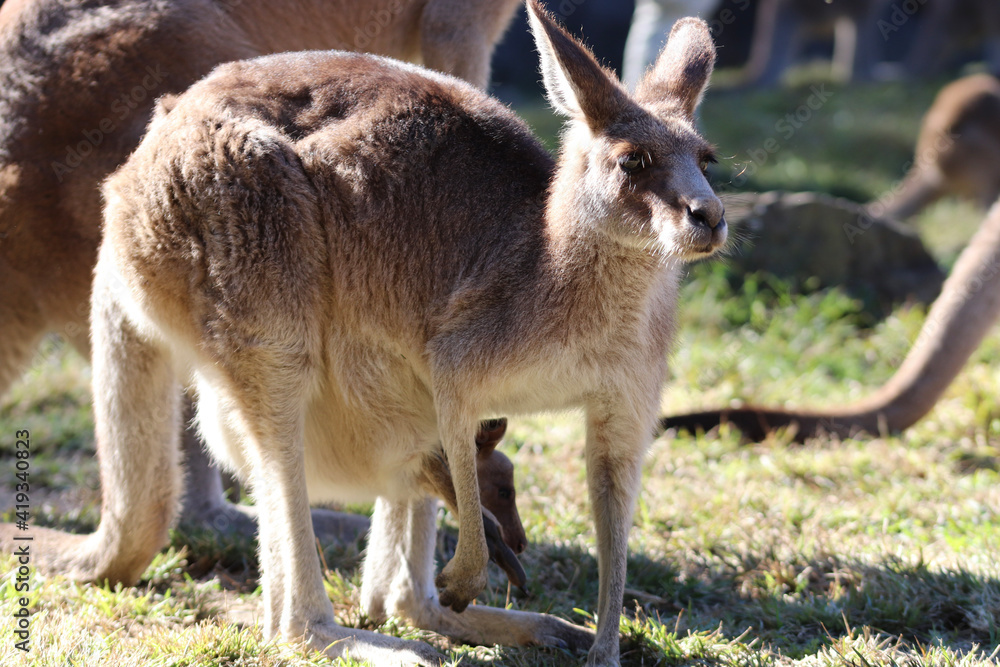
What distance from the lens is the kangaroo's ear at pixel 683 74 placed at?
279cm

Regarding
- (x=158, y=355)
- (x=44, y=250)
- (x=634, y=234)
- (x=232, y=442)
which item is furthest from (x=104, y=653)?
(x=634, y=234)

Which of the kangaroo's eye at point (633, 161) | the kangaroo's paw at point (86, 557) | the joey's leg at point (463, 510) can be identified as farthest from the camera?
the kangaroo's paw at point (86, 557)

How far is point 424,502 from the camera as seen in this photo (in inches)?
124

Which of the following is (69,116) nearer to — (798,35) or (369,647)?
(369,647)

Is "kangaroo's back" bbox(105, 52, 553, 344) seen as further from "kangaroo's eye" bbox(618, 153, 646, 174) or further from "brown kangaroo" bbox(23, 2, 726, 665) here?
"kangaroo's eye" bbox(618, 153, 646, 174)

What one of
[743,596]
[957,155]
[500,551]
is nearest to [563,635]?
[500,551]

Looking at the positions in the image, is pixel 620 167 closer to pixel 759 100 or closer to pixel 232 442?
pixel 232 442

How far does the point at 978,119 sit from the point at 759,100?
289 cm

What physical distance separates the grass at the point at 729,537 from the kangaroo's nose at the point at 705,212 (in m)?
1.21

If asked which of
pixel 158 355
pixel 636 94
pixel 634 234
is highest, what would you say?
pixel 636 94

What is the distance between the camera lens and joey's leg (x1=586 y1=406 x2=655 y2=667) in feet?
9.14

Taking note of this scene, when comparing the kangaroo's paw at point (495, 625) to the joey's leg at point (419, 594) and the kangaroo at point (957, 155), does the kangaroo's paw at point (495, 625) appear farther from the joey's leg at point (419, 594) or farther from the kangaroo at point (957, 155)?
the kangaroo at point (957, 155)

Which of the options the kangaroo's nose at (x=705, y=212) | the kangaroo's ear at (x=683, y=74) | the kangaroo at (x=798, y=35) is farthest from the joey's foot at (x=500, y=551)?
the kangaroo at (x=798, y=35)

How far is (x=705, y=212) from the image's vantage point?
2.43 metres
